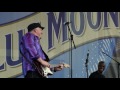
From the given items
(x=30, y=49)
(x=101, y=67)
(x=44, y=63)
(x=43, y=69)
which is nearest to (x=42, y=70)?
(x=43, y=69)

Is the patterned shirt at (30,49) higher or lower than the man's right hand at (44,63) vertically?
higher

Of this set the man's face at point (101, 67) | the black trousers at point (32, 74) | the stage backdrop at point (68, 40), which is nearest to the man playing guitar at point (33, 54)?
the black trousers at point (32, 74)

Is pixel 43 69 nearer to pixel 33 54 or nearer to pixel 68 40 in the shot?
pixel 33 54

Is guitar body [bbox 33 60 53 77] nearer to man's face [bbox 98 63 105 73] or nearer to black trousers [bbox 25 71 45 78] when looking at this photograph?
black trousers [bbox 25 71 45 78]

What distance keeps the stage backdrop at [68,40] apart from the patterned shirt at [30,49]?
4.2 inches

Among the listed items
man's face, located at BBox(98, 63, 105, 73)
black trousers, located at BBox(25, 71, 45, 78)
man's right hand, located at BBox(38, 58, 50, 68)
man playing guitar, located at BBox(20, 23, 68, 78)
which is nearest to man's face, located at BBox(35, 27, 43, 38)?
man playing guitar, located at BBox(20, 23, 68, 78)

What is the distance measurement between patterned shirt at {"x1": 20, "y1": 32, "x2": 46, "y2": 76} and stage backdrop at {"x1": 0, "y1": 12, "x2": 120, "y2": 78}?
11 cm

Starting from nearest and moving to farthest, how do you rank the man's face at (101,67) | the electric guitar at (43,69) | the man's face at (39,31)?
1. the electric guitar at (43,69)
2. the man's face at (101,67)
3. the man's face at (39,31)

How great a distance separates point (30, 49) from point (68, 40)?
959 mm

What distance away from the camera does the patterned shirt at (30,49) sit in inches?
397

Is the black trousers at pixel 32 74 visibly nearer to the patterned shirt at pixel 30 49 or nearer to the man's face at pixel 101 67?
the patterned shirt at pixel 30 49

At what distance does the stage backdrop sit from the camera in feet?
33.3
